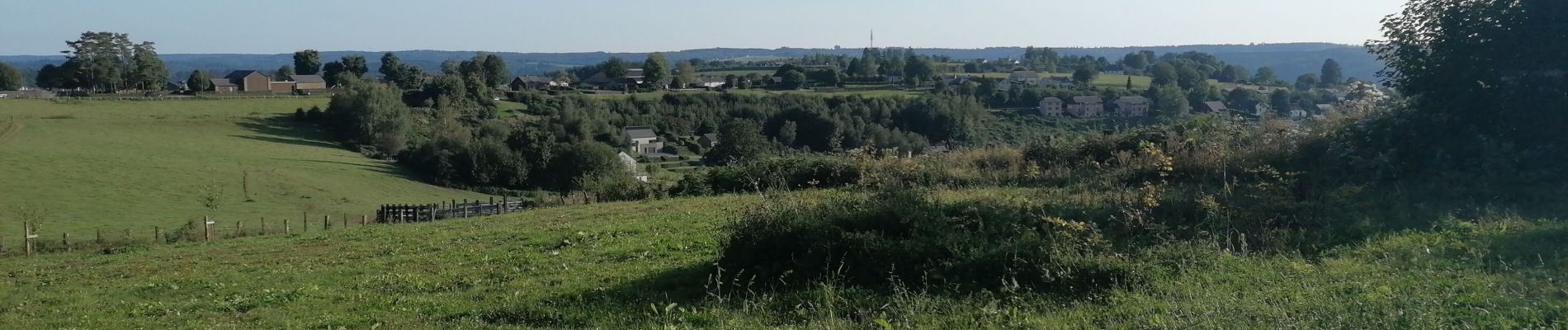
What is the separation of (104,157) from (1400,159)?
50.7 m

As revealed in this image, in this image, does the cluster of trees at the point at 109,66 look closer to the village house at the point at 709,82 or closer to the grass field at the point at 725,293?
the village house at the point at 709,82

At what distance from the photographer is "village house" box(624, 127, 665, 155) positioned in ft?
226

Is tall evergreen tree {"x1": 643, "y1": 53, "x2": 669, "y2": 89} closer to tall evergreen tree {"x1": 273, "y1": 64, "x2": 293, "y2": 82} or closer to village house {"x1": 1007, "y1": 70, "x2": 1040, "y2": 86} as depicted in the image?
tall evergreen tree {"x1": 273, "y1": 64, "x2": 293, "y2": 82}

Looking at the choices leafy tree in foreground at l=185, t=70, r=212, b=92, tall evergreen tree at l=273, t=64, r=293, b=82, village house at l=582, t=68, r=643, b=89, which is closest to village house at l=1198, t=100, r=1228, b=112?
village house at l=582, t=68, r=643, b=89

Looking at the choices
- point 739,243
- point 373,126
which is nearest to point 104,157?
point 373,126

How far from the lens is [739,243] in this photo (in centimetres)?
771

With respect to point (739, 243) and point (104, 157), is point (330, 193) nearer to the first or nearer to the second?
point (104, 157)

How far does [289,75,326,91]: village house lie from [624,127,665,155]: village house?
39.6 m

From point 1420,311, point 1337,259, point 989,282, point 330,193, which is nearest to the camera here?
point 1420,311

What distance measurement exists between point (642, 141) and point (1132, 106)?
1489 inches

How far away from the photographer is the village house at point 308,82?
94.6m

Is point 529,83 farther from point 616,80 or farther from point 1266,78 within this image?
point 1266,78

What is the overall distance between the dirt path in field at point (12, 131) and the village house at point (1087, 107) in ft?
176

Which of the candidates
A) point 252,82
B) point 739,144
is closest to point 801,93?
point 739,144
